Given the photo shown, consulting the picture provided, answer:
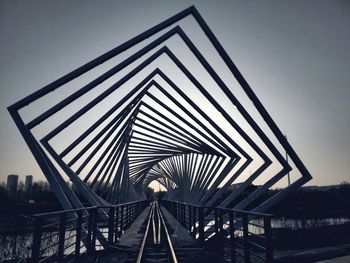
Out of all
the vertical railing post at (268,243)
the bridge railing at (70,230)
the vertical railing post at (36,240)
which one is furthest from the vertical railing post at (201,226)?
the vertical railing post at (36,240)

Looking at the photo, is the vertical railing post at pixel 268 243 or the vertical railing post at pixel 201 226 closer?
the vertical railing post at pixel 268 243

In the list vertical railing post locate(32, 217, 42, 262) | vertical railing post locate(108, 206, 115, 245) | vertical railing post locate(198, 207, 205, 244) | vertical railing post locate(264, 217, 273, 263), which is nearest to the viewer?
vertical railing post locate(32, 217, 42, 262)

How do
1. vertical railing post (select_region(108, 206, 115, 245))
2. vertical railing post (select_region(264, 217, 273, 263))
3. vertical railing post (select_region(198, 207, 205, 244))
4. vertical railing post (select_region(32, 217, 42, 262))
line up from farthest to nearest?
vertical railing post (select_region(198, 207, 205, 244)) < vertical railing post (select_region(108, 206, 115, 245)) < vertical railing post (select_region(264, 217, 273, 263)) < vertical railing post (select_region(32, 217, 42, 262))

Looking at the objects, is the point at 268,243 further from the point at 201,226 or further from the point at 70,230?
the point at 201,226

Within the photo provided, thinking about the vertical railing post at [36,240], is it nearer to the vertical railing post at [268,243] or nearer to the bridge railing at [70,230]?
the bridge railing at [70,230]

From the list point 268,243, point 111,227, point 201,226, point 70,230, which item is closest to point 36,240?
point 70,230

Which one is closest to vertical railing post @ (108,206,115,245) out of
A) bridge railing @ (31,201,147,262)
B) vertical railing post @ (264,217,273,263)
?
bridge railing @ (31,201,147,262)

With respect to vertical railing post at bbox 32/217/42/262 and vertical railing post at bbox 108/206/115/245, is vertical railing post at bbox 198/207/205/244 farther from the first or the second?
vertical railing post at bbox 32/217/42/262

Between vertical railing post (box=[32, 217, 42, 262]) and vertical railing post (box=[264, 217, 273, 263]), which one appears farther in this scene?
vertical railing post (box=[264, 217, 273, 263])

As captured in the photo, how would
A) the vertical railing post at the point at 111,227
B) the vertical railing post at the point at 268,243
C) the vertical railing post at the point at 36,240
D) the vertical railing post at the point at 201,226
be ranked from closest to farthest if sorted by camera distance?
1. the vertical railing post at the point at 36,240
2. the vertical railing post at the point at 268,243
3. the vertical railing post at the point at 111,227
4. the vertical railing post at the point at 201,226

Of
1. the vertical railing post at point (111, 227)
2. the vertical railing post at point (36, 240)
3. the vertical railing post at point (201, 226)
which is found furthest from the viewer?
the vertical railing post at point (201, 226)

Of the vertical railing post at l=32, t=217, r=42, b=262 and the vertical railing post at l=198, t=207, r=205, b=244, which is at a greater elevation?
the vertical railing post at l=32, t=217, r=42, b=262

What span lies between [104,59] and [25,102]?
8.55 feet

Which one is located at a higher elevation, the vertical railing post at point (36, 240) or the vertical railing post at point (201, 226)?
the vertical railing post at point (36, 240)
